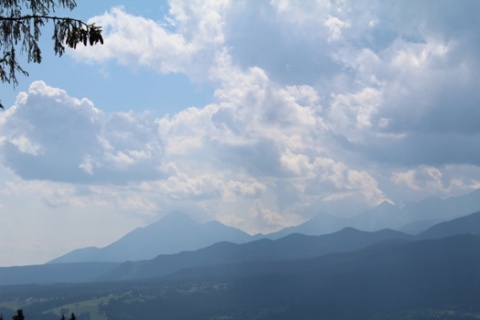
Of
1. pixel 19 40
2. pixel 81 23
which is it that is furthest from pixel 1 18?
pixel 81 23

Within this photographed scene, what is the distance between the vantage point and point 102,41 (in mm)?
20453

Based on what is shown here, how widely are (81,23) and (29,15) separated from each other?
1.89 metres

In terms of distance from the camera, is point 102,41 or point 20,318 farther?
point 20,318

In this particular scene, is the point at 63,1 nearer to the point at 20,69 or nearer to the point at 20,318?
the point at 20,69

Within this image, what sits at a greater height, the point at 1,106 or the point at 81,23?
the point at 81,23

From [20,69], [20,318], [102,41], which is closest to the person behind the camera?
[102,41]

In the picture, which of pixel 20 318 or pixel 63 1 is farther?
pixel 20 318

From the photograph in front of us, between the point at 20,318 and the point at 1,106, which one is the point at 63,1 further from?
the point at 20,318

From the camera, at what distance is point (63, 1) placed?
2127 centimetres

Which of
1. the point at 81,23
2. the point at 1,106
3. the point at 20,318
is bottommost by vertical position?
the point at 20,318

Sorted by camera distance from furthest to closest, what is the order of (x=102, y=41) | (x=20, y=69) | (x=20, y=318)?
(x=20, y=318) → (x=20, y=69) → (x=102, y=41)

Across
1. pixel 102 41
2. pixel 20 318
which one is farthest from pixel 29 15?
pixel 20 318

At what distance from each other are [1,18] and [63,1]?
2.10 meters

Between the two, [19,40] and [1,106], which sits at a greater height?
[19,40]
